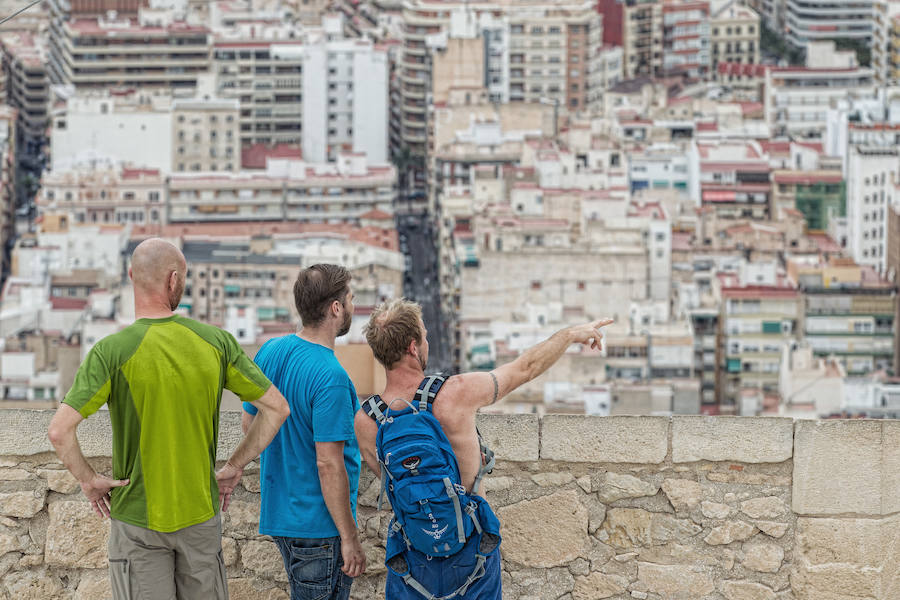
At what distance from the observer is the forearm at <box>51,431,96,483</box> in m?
4.02

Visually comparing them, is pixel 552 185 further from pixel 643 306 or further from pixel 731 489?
pixel 731 489

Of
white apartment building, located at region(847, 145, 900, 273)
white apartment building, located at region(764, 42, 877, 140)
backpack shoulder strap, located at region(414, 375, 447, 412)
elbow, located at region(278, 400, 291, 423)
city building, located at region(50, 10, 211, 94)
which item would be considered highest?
city building, located at region(50, 10, 211, 94)

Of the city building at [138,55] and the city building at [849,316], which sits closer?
the city building at [849,316]

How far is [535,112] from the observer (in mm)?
58125

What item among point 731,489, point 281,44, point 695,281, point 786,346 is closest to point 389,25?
point 281,44

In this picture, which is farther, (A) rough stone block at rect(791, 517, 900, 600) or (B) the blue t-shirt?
(A) rough stone block at rect(791, 517, 900, 600)

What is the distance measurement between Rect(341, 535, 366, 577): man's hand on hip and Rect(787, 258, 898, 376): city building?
37802 millimetres

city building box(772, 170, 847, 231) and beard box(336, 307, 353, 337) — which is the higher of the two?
beard box(336, 307, 353, 337)

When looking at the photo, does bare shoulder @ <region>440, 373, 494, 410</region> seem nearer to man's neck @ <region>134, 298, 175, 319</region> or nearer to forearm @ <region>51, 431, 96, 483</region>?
man's neck @ <region>134, 298, 175, 319</region>

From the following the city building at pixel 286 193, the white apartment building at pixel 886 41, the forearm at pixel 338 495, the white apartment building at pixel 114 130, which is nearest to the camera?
the forearm at pixel 338 495

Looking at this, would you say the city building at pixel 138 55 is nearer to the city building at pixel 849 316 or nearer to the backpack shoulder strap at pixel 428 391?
the city building at pixel 849 316

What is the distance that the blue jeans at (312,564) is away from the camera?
4.42 m

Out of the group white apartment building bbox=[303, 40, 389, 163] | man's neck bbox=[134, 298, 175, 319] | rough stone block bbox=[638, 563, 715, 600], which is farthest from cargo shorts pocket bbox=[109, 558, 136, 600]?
white apartment building bbox=[303, 40, 389, 163]

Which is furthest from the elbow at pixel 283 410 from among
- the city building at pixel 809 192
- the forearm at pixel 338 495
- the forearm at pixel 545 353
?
the city building at pixel 809 192
